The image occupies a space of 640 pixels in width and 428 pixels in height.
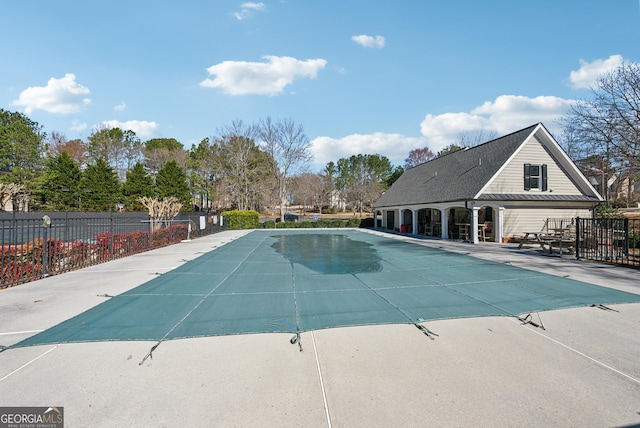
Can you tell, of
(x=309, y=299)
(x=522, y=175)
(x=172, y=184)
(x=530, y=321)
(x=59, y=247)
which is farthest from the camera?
(x=172, y=184)

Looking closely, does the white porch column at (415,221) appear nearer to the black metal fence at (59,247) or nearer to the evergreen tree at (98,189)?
the black metal fence at (59,247)

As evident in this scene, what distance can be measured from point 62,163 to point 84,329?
137ft

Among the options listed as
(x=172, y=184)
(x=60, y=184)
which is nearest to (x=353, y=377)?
(x=172, y=184)

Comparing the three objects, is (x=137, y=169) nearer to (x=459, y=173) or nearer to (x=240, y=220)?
(x=240, y=220)

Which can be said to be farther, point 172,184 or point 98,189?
point 172,184

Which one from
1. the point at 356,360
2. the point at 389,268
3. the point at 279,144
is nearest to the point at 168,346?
the point at 356,360

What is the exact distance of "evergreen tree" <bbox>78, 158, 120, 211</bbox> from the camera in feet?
120

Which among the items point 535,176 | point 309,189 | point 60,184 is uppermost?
point 309,189

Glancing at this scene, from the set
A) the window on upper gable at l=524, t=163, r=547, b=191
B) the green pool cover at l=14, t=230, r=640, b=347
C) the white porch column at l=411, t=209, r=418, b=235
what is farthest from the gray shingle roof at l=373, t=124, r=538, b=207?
the green pool cover at l=14, t=230, r=640, b=347

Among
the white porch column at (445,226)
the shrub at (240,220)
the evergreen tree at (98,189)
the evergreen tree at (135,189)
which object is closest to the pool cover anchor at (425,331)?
the white porch column at (445,226)

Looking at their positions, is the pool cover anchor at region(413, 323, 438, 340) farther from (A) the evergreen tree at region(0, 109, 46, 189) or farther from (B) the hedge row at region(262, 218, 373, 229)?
(A) the evergreen tree at region(0, 109, 46, 189)

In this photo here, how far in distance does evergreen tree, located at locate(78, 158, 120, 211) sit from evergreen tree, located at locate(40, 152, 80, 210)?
0.81 meters

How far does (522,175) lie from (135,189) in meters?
41.3

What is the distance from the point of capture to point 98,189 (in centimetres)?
3703
